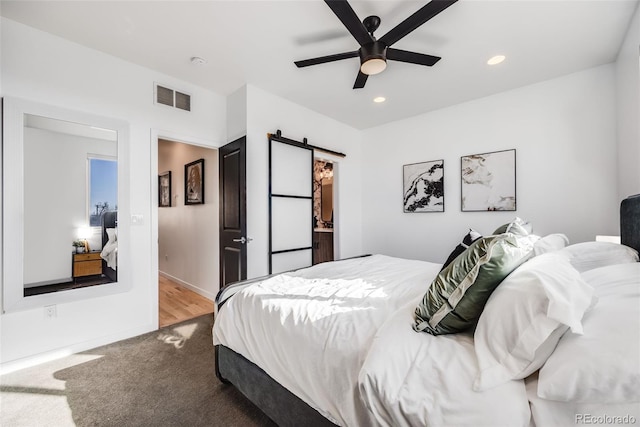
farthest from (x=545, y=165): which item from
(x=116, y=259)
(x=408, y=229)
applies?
(x=116, y=259)

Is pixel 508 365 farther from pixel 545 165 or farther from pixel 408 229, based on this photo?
pixel 408 229

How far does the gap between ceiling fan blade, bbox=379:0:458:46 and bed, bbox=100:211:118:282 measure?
116 inches

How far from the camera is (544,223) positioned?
3.02m

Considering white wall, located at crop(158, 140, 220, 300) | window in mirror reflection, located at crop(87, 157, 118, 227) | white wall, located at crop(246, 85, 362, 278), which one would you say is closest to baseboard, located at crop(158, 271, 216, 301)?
white wall, located at crop(158, 140, 220, 300)

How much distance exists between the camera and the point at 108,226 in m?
2.59

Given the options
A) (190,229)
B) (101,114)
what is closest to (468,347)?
(101,114)

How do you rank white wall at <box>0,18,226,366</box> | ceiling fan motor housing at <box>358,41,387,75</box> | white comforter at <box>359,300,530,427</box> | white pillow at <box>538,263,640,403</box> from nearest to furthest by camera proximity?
white pillow at <box>538,263,640,403</box> < white comforter at <box>359,300,530,427</box> < ceiling fan motor housing at <box>358,41,387,75</box> < white wall at <box>0,18,226,366</box>

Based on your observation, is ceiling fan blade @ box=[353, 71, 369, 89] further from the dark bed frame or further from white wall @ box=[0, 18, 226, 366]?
the dark bed frame

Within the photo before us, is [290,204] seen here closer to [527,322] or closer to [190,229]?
[190,229]

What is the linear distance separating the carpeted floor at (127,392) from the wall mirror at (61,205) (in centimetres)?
61

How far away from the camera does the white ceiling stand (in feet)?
6.52

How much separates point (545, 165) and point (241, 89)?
3.73m

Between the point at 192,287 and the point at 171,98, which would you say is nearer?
the point at 171,98

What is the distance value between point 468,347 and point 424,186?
10.8ft
